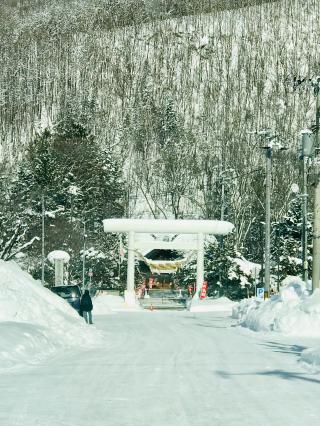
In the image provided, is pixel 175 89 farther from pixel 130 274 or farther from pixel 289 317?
pixel 289 317

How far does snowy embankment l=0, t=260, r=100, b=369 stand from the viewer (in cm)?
1609

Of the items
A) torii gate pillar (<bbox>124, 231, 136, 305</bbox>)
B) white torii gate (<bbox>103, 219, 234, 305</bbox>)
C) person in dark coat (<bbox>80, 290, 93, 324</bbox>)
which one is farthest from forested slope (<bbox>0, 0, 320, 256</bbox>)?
person in dark coat (<bbox>80, 290, 93, 324</bbox>)

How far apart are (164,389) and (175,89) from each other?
5166 inches

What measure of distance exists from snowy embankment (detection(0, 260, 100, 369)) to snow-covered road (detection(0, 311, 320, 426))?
619mm

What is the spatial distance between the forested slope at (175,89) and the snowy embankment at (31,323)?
57.7 metres

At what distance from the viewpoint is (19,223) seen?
69.9 m

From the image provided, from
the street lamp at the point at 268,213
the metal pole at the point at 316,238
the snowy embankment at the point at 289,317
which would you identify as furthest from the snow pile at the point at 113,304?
the snowy embankment at the point at 289,317

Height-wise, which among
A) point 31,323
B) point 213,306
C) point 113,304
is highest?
point 113,304

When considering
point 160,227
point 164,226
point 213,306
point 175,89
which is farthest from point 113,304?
point 175,89

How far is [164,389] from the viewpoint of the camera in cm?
1152

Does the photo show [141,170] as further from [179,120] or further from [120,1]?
[120,1]

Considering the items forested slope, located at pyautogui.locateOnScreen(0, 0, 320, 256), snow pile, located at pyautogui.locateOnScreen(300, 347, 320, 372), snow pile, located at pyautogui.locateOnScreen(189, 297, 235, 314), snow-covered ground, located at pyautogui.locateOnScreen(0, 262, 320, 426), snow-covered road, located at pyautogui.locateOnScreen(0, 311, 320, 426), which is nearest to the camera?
snow-covered road, located at pyautogui.locateOnScreen(0, 311, 320, 426)

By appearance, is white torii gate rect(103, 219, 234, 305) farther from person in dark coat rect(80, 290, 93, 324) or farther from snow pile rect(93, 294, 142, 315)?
person in dark coat rect(80, 290, 93, 324)

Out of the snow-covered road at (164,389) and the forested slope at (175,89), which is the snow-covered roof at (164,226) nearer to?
the forested slope at (175,89)
